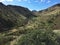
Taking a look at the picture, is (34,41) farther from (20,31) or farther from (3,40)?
(20,31)

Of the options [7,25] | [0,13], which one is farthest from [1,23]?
[0,13]

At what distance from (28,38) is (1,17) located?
55545 millimetres

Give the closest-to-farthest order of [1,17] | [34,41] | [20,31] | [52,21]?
[34,41] → [20,31] → [52,21] → [1,17]

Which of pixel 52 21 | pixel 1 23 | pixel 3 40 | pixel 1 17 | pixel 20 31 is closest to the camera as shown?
pixel 3 40

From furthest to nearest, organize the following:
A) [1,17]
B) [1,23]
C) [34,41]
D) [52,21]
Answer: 1. [1,17]
2. [1,23]
3. [52,21]
4. [34,41]

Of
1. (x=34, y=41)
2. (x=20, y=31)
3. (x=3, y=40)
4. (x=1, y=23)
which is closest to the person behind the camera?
(x=34, y=41)

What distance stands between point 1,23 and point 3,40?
35.5 meters

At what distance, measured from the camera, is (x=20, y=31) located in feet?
187

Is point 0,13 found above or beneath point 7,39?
above

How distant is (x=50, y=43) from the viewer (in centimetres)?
3100

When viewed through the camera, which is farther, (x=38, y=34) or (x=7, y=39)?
(x=7, y=39)

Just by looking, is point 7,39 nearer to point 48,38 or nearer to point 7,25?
point 48,38

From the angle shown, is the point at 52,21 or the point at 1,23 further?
the point at 1,23

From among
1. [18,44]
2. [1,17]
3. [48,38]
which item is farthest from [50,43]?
[1,17]
